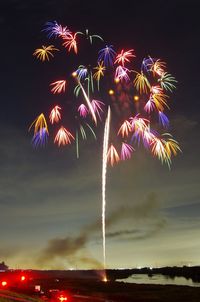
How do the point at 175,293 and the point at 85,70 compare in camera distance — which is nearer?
the point at 85,70

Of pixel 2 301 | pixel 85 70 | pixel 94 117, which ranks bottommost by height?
pixel 2 301

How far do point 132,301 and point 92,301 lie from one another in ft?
52.2

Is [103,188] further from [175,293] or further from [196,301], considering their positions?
[175,293]

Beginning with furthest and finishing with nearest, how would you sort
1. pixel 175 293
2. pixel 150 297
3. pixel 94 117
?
pixel 175 293 → pixel 150 297 → pixel 94 117

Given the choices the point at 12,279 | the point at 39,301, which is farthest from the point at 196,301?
the point at 39,301

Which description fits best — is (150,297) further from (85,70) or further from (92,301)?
(85,70)

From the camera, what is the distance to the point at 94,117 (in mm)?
34438

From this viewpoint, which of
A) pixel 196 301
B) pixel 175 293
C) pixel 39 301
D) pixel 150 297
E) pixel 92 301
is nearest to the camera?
pixel 39 301

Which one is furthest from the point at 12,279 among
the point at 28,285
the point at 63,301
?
the point at 63,301

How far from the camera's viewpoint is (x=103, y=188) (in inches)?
1421

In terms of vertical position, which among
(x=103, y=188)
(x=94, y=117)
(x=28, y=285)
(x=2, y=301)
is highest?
(x=94, y=117)

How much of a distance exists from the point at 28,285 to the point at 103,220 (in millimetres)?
22540

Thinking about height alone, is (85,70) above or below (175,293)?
above

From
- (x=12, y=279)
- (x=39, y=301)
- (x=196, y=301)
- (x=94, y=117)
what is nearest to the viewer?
(x=94, y=117)
